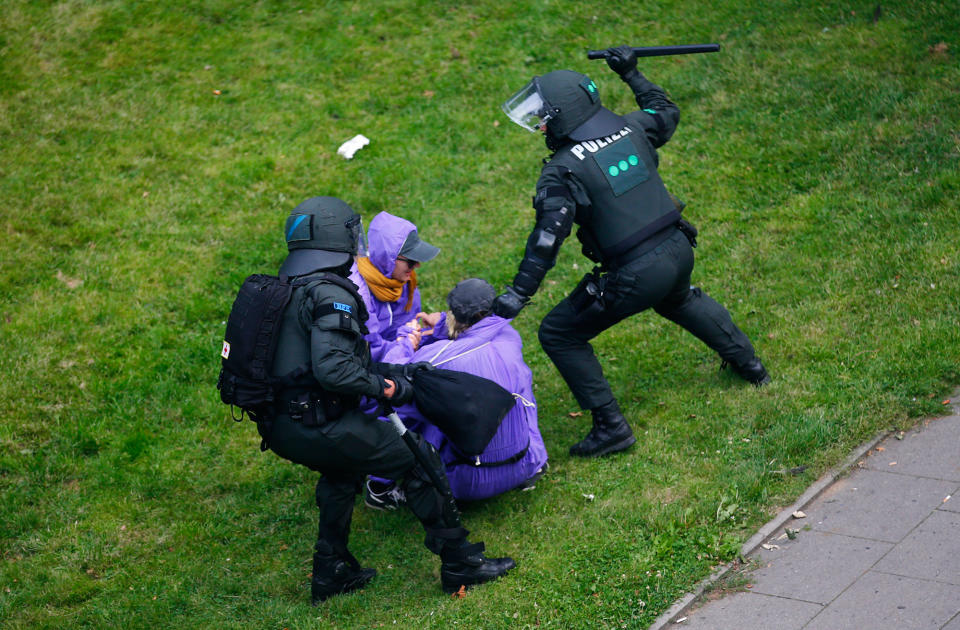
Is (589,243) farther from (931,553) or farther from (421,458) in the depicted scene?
(931,553)

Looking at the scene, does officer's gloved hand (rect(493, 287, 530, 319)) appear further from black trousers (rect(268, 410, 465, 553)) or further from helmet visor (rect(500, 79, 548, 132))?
helmet visor (rect(500, 79, 548, 132))

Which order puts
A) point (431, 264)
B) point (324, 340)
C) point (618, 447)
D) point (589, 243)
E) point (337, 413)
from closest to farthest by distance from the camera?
point (324, 340)
point (337, 413)
point (589, 243)
point (618, 447)
point (431, 264)

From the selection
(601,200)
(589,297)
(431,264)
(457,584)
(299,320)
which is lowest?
(431,264)

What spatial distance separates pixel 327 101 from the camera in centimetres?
1095

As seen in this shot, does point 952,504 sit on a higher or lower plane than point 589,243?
lower

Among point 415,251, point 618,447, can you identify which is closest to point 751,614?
point 618,447

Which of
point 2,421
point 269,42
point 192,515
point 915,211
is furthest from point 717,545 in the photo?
point 269,42

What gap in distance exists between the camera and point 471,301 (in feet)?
18.5

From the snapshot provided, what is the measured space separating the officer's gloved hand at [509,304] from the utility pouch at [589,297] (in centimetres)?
49

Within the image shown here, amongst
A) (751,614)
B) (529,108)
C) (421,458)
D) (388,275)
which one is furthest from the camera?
(388,275)

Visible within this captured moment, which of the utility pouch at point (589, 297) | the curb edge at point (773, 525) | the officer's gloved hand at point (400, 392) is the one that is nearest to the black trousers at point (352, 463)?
the officer's gloved hand at point (400, 392)

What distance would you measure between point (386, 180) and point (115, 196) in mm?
2871

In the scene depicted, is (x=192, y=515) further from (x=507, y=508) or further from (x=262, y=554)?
(x=507, y=508)

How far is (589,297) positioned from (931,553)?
2430 mm
